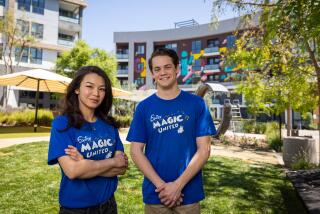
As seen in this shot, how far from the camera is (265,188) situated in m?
6.40

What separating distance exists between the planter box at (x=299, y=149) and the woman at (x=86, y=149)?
26.0ft

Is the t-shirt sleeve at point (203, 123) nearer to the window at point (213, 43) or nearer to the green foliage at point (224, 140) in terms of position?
the green foliage at point (224, 140)

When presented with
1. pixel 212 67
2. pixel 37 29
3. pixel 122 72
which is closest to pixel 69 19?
pixel 37 29

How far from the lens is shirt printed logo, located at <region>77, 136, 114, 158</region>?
224cm

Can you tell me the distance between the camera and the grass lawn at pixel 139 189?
4.85 metres

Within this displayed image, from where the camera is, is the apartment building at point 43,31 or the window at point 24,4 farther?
the window at point 24,4

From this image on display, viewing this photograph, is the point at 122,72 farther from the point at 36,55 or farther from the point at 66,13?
the point at 36,55

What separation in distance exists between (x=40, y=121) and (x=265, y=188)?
51.9 feet

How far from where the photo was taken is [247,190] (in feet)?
20.3

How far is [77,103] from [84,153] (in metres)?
0.45

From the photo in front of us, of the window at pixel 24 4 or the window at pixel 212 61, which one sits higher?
the window at pixel 24 4

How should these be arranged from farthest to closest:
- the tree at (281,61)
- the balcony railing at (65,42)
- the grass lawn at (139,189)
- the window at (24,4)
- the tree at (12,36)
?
the balcony railing at (65,42), the window at (24,4), the tree at (12,36), the tree at (281,61), the grass lawn at (139,189)

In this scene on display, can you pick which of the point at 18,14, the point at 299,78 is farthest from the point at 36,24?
A: the point at 299,78

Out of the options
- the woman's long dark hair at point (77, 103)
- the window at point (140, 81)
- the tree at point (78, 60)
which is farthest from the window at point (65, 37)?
the woman's long dark hair at point (77, 103)
